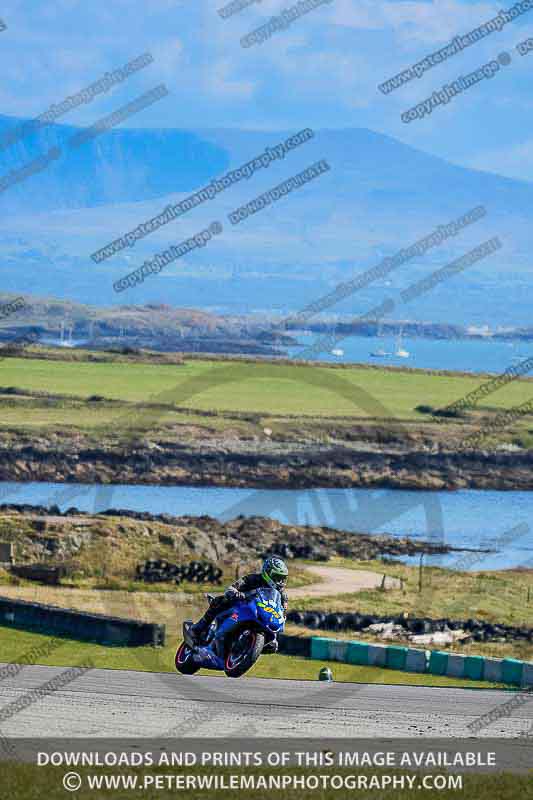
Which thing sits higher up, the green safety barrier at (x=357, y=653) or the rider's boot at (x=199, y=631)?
the rider's boot at (x=199, y=631)

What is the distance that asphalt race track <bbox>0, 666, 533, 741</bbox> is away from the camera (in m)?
32.0

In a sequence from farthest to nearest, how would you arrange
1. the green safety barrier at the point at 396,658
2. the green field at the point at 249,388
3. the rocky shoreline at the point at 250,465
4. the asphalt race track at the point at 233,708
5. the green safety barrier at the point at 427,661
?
the green field at the point at 249,388 < the rocky shoreline at the point at 250,465 < the green safety barrier at the point at 396,658 < the green safety barrier at the point at 427,661 < the asphalt race track at the point at 233,708

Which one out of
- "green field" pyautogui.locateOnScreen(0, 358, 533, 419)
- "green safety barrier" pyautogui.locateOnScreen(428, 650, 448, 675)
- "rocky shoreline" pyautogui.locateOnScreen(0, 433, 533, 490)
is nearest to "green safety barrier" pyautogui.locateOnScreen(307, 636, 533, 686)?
"green safety barrier" pyautogui.locateOnScreen(428, 650, 448, 675)

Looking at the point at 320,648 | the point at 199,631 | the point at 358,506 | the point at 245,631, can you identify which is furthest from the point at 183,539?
the point at 245,631

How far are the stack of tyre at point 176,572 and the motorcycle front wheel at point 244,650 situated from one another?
3918cm

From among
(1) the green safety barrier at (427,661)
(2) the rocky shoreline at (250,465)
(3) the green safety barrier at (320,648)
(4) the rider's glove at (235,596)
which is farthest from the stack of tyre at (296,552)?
(4) the rider's glove at (235,596)

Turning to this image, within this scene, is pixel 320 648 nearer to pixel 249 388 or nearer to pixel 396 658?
pixel 396 658

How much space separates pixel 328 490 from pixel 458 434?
84.7ft

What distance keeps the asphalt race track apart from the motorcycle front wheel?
6.44m

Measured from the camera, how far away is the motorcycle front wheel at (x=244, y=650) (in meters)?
24.8

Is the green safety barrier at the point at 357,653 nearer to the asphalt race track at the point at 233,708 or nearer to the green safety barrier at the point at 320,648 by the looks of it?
the green safety barrier at the point at 320,648

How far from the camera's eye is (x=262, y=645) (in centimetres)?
2495

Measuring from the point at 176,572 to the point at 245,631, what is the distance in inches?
1628

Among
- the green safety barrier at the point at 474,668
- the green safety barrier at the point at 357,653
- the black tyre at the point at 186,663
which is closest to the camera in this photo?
the black tyre at the point at 186,663
